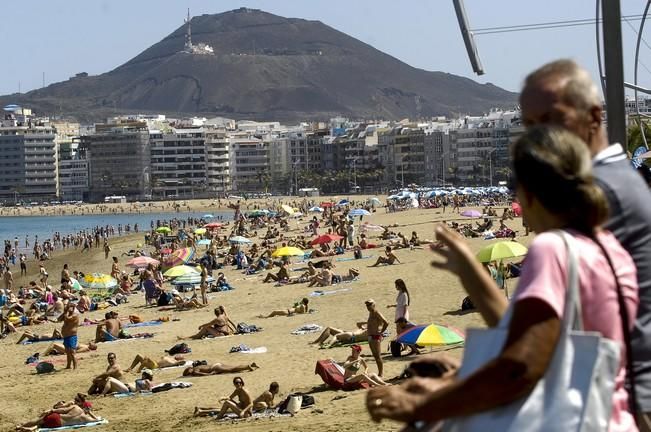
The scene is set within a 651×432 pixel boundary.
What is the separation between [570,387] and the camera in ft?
5.87

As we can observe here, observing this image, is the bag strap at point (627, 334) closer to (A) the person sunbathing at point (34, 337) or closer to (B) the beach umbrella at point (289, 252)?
(A) the person sunbathing at point (34, 337)

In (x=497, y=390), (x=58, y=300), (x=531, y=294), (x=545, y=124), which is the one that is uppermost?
(x=545, y=124)

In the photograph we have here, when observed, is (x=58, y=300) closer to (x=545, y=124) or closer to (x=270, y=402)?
(x=270, y=402)

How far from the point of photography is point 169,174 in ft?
551

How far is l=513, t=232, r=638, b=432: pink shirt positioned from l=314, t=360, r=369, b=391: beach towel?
33.7ft

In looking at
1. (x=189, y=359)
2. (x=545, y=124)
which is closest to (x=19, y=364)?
(x=189, y=359)

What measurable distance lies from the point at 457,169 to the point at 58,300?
407 ft

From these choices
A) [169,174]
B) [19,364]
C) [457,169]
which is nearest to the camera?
[19,364]

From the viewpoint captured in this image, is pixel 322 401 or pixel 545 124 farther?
pixel 322 401

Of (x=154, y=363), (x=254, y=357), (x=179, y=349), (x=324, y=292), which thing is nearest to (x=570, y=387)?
(x=254, y=357)

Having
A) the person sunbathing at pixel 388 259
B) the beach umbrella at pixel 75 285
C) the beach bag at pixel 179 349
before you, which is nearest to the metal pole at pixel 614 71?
the beach bag at pixel 179 349

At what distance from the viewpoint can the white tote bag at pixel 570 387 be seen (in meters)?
1.78

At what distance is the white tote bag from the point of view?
1783mm

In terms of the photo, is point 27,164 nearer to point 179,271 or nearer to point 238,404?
point 179,271
